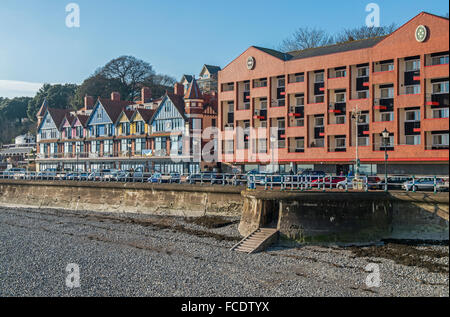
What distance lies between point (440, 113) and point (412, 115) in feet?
7.33

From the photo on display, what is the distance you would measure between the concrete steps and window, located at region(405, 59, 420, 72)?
20916mm

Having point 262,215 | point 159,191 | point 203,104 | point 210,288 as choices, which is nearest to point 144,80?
point 203,104

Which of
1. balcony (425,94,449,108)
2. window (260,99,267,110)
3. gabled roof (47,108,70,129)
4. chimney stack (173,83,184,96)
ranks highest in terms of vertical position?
chimney stack (173,83,184,96)

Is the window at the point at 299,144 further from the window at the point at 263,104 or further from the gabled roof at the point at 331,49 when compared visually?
the gabled roof at the point at 331,49

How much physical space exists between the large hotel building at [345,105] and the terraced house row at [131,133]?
8.31 metres

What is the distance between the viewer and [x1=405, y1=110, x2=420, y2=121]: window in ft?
135

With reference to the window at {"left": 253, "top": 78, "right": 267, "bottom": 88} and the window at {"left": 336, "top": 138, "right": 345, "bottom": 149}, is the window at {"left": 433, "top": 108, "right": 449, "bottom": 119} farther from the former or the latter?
the window at {"left": 253, "top": 78, "right": 267, "bottom": 88}

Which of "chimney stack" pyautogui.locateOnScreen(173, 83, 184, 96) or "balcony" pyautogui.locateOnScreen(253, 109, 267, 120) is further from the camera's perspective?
"chimney stack" pyautogui.locateOnScreen(173, 83, 184, 96)

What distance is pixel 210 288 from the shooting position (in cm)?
2205

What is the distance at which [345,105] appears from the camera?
45.0 meters

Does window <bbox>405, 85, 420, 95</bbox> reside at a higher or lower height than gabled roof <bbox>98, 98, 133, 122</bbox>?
lower

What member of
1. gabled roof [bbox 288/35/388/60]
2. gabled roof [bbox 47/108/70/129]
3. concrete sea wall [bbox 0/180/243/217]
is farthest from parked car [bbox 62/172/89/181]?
gabled roof [bbox 47/108/70/129]

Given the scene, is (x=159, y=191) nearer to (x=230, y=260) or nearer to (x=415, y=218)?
(x=230, y=260)

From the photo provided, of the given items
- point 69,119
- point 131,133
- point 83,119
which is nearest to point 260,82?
point 131,133
